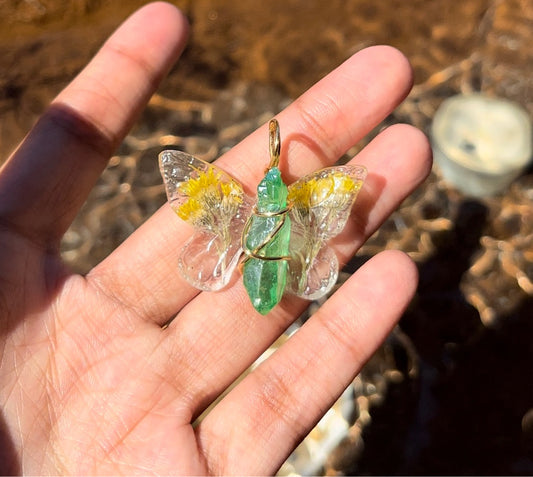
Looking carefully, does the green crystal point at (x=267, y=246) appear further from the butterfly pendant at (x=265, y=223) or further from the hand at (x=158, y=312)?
the hand at (x=158, y=312)

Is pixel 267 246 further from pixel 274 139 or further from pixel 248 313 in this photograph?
pixel 274 139

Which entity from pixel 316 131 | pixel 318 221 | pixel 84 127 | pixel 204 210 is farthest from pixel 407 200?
pixel 84 127

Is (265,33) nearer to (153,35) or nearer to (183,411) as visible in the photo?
(153,35)

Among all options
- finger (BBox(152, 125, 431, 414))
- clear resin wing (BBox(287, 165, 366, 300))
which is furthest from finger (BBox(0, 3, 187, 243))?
clear resin wing (BBox(287, 165, 366, 300))

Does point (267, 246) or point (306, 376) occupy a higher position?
point (267, 246)

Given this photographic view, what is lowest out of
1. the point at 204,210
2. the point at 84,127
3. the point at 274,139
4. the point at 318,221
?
the point at 318,221

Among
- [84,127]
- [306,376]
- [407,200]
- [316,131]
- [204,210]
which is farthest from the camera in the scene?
[407,200]

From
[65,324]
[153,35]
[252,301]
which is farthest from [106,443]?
[153,35]
